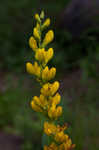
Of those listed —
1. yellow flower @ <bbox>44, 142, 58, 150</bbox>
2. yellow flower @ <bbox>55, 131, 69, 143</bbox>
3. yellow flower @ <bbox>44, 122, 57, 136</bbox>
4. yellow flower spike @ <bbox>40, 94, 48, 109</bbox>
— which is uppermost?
yellow flower spike @ <bbox>40, 94, 48, 109</bbox>

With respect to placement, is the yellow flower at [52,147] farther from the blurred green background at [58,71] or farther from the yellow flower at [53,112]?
the blurred green background at [58,71]

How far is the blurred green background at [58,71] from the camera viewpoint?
2576mm

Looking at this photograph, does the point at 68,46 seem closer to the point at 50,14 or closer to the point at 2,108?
the point at 50,14

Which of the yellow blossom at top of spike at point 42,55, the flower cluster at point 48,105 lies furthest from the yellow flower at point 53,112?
the yellow blossom at top of spike at point 42,55

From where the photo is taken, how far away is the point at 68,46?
5145 millimetres

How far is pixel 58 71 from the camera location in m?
4.60

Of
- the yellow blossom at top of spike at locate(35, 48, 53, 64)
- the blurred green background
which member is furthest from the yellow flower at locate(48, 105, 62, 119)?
the blurred green background

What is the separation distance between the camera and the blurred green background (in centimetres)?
258

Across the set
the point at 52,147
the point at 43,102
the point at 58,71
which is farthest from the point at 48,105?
the point at 58,71

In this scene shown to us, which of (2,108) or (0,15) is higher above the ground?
(0,15)

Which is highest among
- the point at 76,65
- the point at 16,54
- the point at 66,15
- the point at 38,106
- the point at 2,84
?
the point at 66,15

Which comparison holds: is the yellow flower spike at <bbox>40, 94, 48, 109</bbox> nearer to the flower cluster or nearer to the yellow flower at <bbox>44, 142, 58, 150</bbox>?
the flower cluster

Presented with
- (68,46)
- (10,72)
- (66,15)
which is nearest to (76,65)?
(68,46)

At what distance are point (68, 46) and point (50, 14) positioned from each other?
1164 mm
